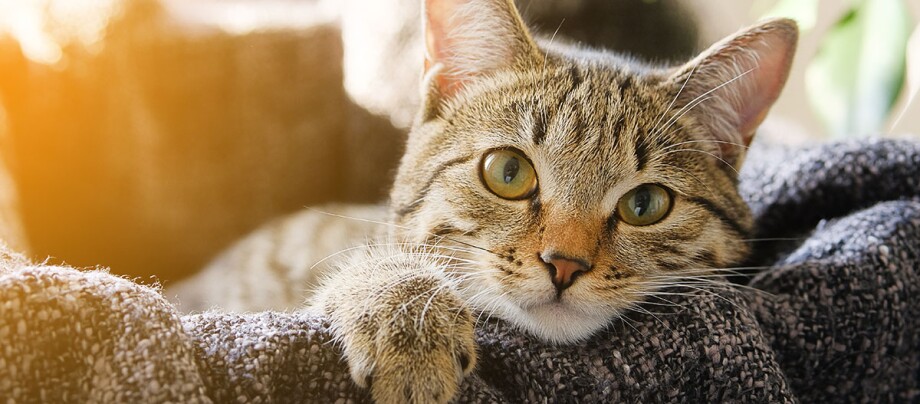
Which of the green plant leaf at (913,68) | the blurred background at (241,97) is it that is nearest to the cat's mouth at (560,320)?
the blurred background at (241,97)

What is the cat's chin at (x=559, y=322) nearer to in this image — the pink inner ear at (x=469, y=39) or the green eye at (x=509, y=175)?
the green eye at (x=509, y=175)

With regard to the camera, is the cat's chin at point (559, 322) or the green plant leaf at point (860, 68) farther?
the green plant leaf at point (860, 68)

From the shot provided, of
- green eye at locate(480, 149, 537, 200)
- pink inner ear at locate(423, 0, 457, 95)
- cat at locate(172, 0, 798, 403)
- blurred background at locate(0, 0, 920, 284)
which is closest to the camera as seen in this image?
cat at locate(172, 0, 798, 403)

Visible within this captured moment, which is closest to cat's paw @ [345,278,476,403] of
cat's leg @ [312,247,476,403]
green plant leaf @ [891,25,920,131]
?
cat's leg @ [312,247,476,403]

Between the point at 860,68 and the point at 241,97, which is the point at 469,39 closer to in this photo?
the point at 241,97

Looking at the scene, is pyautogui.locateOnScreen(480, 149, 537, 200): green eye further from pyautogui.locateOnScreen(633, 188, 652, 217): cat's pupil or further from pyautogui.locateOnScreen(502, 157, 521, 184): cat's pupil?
pyautogui.locateOnScreen(633, 188, 652, 217): cat's pupil

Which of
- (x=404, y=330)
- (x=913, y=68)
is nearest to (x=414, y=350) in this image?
(x=404, y=330)

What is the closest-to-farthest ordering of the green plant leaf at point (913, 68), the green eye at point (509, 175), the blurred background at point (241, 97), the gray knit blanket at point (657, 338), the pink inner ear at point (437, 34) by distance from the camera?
the gray knit blanket at point (657, 338)
the green eye at point (509, 175)
the pink inner ear at point (437, 34)
the blurred background at point (241, 97)
the green plant leaf at point (913, 68)
